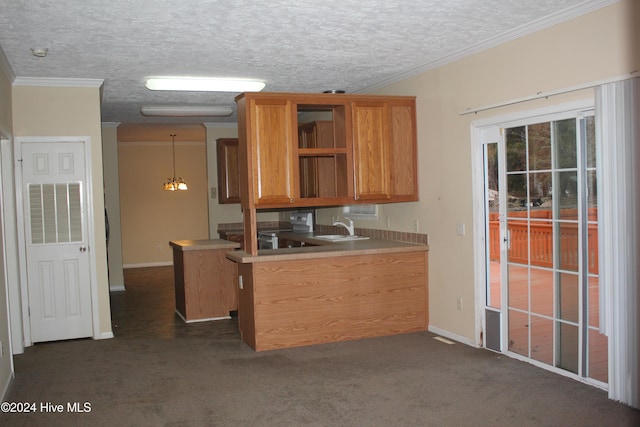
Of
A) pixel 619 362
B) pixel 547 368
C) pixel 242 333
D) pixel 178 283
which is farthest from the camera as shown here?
pixel 178 283

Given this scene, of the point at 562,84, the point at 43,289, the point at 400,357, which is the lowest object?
the point at 400,357

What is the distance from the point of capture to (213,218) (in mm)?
9367

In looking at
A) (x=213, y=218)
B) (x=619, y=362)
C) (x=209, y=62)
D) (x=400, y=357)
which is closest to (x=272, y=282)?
(x=400, y=357)

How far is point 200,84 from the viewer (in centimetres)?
582

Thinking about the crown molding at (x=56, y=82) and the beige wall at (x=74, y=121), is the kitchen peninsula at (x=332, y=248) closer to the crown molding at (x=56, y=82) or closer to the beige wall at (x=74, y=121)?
the beige wall at (x=74, y=121)

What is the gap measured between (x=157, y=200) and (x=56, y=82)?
6.43 m

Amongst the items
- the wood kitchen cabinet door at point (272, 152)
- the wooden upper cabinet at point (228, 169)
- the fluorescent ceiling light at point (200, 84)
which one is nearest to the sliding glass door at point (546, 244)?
the wood kitchen cabinet door at point (272, 152)

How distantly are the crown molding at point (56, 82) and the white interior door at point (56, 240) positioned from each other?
55cm

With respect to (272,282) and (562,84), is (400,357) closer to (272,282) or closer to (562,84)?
(272,282)

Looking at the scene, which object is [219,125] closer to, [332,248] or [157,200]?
[157,200]

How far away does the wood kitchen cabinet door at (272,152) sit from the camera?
5.11m

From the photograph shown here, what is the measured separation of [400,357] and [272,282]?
1247 millimetres

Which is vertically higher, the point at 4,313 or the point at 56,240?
the point at 56,240

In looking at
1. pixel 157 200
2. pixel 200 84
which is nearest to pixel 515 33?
pixel 200 84
